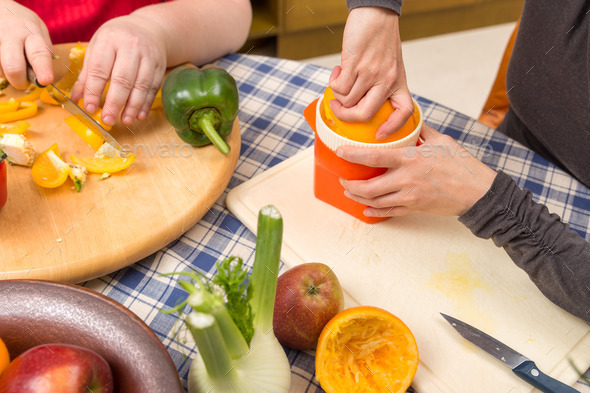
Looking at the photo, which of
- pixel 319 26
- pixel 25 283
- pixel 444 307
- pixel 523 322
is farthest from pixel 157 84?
pixel 319 26

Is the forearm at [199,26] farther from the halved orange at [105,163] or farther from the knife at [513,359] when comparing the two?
the knife at [513,359]

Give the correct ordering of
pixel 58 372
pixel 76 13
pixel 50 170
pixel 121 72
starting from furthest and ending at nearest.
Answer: pixel 76 13
pixel 121 72
pixel 50 170
pixel 58 372

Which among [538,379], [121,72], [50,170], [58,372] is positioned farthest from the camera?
[121,72]

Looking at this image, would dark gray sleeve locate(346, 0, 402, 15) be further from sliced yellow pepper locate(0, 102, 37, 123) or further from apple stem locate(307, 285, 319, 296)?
sliced yellow pepper locate(0, 102, 37, 123)

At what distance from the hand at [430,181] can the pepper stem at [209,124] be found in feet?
0.80

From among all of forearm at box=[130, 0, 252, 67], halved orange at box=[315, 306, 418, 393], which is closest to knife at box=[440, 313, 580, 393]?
halved orange at box=[315, 306, 418, 393]

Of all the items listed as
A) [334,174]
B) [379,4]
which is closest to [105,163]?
[334,174]

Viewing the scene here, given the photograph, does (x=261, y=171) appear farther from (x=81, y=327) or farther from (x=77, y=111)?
(x=81, y=327)

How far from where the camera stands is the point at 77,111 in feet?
3.24

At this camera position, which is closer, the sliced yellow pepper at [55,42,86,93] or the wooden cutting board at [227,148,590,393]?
the wooden cutting board at [227,148,590,393]

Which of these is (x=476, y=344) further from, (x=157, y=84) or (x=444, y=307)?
(x=157, y=84)

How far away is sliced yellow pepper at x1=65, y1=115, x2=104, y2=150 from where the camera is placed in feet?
3.20

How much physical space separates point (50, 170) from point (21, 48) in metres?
0.31

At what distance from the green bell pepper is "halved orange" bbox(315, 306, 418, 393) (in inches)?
16.7
